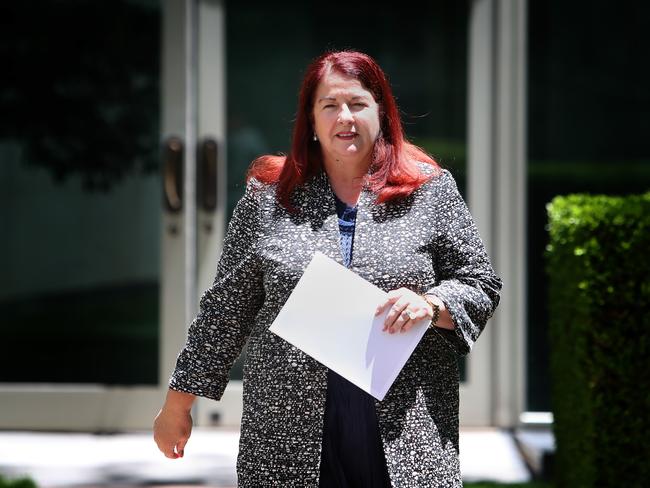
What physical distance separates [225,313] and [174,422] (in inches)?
11.7

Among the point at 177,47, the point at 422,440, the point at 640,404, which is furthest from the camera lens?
the point at 177,47

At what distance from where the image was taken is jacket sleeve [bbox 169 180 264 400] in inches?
101

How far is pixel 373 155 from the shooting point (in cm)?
263

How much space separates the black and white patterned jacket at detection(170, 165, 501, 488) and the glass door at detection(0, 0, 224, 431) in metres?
3.44

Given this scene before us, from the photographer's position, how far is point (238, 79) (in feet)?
20.1

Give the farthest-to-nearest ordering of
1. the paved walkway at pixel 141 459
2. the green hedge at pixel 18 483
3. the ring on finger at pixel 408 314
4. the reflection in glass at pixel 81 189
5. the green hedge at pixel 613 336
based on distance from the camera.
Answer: the reflection in glass at pixel 81 189, the paved walkway at pixel 141 459, the green hedge at pixel 18 483, the green hedge at pixel 613 336, the ring on finger at pixel 408 314

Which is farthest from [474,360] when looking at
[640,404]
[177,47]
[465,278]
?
[465,278]

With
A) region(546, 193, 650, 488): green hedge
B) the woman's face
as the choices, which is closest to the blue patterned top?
the woman's face

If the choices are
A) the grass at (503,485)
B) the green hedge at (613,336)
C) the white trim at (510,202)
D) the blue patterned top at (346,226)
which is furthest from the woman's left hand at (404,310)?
the white trim at (510,202)

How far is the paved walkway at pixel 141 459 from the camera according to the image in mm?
5105

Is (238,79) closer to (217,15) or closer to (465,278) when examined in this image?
(217,15)

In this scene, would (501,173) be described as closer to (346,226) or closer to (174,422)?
(346,226)

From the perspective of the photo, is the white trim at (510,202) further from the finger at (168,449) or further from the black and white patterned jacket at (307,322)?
the finger at (168,449)

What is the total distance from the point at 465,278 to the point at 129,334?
3.97 metres
